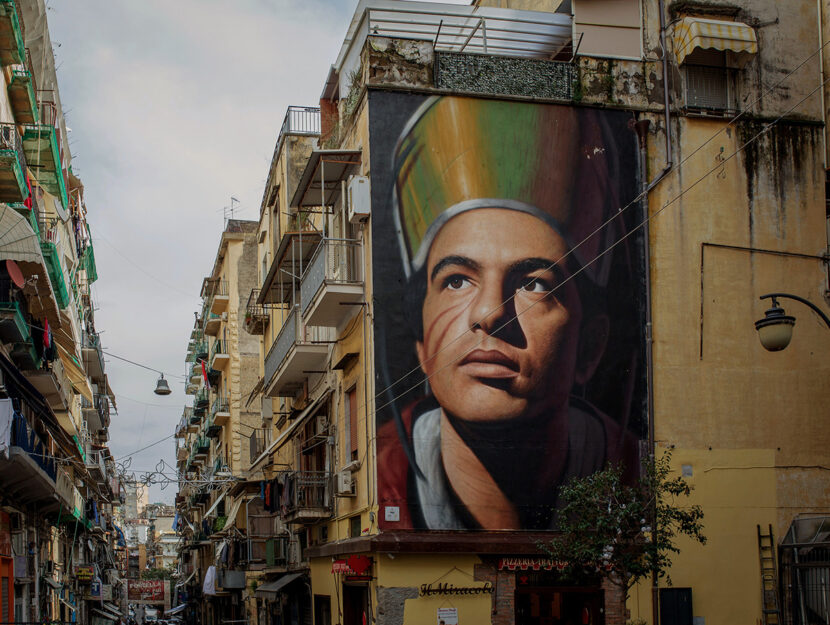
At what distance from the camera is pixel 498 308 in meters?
19.1

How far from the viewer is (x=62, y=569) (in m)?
40.2

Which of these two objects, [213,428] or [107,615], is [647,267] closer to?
[213,428]

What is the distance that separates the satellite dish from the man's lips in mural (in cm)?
853

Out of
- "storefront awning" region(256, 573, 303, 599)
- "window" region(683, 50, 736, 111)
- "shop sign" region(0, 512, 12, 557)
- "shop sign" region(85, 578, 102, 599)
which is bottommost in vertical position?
"shop sign" region(85, 578, 102, 599)

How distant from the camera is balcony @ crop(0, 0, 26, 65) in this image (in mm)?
20016

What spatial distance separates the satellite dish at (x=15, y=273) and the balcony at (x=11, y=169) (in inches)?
55.3

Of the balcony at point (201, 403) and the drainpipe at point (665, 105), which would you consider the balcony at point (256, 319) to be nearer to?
the drainpipe at point (665, 105)

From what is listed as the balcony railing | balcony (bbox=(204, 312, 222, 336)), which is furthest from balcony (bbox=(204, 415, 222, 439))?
the balcony railing

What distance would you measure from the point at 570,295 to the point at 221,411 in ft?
90.1

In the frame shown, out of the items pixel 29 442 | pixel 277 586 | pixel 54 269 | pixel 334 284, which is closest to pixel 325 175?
pixel 334 284

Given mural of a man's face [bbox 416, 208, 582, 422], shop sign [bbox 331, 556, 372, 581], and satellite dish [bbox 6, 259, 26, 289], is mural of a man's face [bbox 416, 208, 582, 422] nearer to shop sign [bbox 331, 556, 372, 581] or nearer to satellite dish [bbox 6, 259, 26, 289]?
shop sign [bbox 331, 556, 372, 581]

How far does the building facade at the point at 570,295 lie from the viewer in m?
18.6

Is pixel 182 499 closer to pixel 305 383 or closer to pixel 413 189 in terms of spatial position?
pixel 305 383

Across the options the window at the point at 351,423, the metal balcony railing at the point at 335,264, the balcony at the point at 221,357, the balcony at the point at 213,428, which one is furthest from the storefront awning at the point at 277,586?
the balcony at the point at 213,428
